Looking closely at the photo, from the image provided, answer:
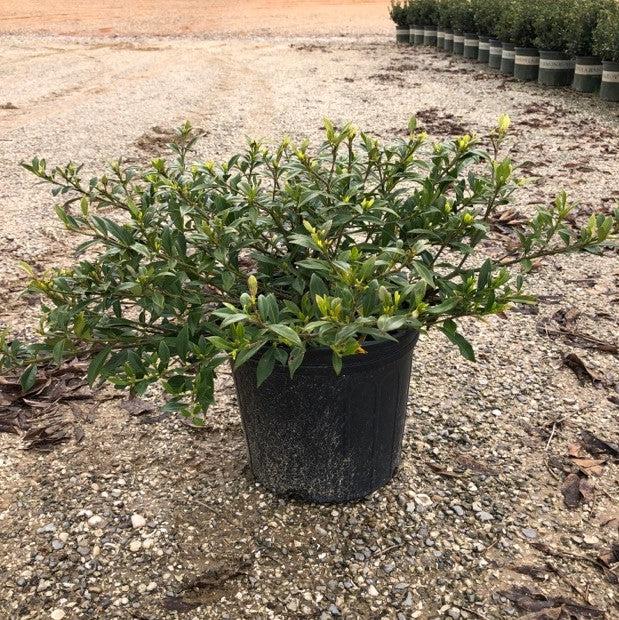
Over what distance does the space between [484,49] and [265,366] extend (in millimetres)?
14328

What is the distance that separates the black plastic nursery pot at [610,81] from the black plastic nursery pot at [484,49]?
18.0ft

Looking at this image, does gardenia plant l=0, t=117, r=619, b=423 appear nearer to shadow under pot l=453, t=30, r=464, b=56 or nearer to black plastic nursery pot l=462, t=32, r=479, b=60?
black plastic nursery pot l=462, t=32, r=479, b=60

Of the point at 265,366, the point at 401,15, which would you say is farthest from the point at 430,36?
the point at 265,366

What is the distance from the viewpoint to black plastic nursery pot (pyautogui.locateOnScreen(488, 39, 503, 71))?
1340 cm

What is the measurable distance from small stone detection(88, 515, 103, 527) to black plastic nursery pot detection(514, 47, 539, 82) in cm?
1133

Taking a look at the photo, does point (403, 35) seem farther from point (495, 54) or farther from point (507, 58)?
point (507, 58)

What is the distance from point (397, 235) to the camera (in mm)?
2129

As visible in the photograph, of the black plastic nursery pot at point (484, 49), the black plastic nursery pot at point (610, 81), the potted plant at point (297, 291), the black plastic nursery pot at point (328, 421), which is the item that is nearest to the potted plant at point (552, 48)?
the black plastic nursery pot at point (610, 81)

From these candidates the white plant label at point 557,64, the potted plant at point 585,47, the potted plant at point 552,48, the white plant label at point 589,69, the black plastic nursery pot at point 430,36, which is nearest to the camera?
the potted plant at point 585,47

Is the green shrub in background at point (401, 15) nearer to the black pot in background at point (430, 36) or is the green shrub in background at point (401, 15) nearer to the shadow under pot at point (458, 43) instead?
the black pot in background at point (430, 36)

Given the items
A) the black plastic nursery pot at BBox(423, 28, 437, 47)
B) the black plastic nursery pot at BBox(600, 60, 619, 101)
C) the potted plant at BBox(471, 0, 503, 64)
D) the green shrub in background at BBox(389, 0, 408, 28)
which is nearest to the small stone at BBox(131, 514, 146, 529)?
the black plastic nursery pot at BBox(600, 60, 619, 101)

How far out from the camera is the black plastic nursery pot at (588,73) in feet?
32.3

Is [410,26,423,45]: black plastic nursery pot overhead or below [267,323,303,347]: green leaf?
below

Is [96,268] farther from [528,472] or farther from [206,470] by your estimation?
[528,472]
